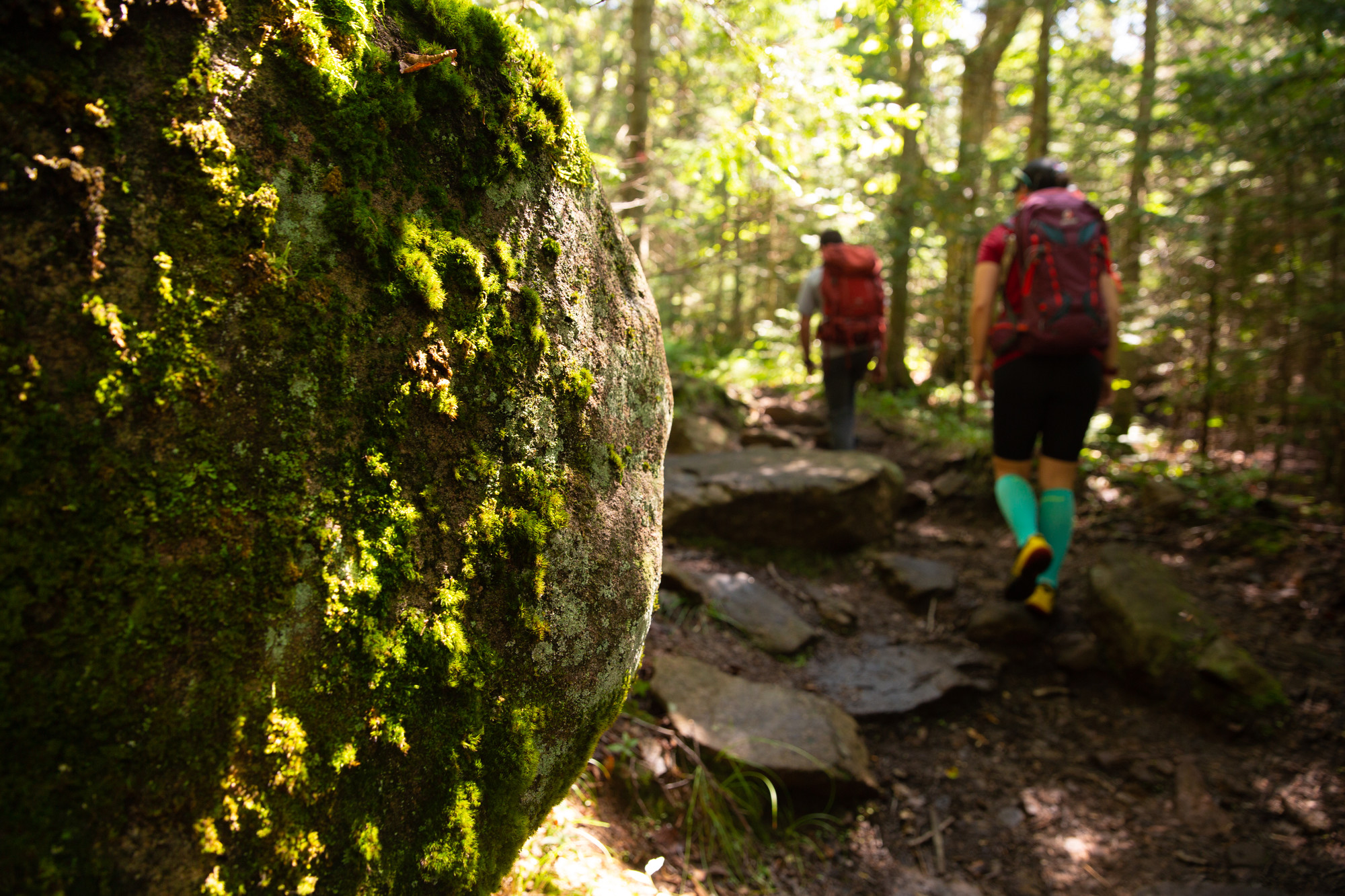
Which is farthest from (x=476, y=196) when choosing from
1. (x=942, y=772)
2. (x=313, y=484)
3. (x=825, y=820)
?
(x=942, y=772)

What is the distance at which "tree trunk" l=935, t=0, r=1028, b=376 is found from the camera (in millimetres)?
9781

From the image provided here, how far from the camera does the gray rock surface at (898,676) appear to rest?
4.18 metres

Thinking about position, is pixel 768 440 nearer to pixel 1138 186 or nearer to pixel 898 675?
pixel 898 675

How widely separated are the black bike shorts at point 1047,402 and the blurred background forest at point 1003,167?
1.64 meters

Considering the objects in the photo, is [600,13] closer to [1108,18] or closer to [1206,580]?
[1108,18]

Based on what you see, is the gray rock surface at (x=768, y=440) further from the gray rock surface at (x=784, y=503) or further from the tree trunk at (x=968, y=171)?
the tree trunk at (x=968, y=171)

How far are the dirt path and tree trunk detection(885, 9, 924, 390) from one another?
677 cm

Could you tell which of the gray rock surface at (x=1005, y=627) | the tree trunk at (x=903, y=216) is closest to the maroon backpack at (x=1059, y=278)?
the gray rock surface at (x=1005, y=627)

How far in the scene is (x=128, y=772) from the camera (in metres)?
0.99

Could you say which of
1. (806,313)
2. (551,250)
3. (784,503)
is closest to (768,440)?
(806,313)

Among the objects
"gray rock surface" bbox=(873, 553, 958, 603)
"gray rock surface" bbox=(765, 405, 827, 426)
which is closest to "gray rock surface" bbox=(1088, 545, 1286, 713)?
"gray rock surface" bbox=(873, 553, 958, 603)

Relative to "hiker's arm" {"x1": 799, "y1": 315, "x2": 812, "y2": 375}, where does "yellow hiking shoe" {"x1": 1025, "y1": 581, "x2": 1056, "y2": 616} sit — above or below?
below

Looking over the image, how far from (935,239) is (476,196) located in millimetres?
11444

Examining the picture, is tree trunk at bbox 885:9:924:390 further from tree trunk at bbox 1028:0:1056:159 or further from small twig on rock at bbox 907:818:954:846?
small twig on rock at bbox 907:818:954:846
